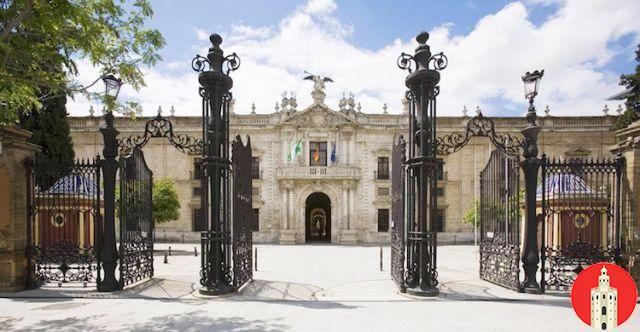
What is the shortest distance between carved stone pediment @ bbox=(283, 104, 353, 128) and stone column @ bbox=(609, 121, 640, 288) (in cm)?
2275

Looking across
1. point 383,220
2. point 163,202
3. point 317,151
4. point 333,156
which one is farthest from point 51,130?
point 383,220

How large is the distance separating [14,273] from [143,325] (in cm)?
483

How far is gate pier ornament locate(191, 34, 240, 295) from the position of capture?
9.24 m

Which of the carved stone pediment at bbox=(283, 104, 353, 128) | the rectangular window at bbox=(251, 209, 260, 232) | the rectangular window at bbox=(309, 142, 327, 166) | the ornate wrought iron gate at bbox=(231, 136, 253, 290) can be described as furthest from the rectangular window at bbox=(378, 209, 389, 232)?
the ornate wrought iron gate at bbox=(231, 136, 253, 290)

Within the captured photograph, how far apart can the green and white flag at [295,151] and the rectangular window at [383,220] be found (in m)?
7.53

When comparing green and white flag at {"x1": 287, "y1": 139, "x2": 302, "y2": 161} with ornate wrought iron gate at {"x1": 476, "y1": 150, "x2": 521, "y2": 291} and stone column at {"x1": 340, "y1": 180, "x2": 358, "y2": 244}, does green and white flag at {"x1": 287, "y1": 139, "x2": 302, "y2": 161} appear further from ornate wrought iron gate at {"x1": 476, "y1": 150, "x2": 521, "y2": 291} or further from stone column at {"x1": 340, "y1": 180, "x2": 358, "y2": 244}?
ornate wrought iron gate at {"x1": 476, "y1": 150, "x2": 521, "y2": 291}

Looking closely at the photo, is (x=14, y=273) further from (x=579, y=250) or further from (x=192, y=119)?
(x=192, y=119)

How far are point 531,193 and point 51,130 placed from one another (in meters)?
21.9

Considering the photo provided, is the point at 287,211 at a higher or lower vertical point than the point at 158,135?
lower

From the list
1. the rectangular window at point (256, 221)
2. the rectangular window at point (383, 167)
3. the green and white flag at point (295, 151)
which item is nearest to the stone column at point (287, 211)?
the green and white flag at point (295, 151)

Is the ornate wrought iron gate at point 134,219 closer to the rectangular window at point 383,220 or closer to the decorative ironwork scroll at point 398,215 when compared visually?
the decorative ironwork scroll at point 398,215

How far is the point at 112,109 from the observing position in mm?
8961

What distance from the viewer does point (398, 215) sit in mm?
10305

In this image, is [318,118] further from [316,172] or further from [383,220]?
[383,220]
